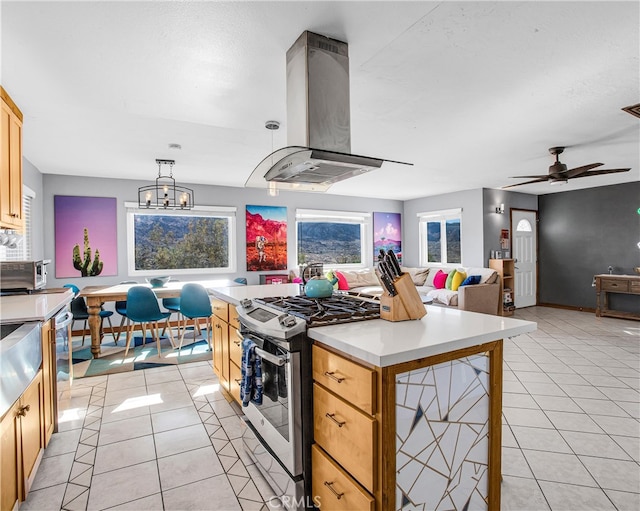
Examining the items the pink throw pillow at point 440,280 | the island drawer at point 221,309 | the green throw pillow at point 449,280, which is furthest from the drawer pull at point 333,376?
the pink throw pillow at point 440,280

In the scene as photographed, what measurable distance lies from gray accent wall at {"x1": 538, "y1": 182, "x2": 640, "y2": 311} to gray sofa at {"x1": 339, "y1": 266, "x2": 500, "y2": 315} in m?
2.17

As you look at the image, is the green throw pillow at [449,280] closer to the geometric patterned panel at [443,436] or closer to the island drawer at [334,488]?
the geometric patterned panel at [443,436]

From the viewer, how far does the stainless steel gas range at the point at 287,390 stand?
65.5 inches

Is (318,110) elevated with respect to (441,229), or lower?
elevated

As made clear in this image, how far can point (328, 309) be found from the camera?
1949mm

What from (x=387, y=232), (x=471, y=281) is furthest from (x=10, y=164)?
(x=387, y=232)

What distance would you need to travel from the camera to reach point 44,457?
225 centimetres

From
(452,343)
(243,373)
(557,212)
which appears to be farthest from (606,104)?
(557,212)

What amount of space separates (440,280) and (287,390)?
562 centimetres

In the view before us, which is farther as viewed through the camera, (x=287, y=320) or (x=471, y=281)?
(x=471, y=281)

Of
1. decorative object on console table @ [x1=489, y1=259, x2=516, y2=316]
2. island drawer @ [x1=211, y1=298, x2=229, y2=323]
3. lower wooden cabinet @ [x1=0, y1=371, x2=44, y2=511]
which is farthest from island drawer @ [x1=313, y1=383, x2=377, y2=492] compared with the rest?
decorative object on console table @ [x1=489, y1=259, x2=516, y2=316]

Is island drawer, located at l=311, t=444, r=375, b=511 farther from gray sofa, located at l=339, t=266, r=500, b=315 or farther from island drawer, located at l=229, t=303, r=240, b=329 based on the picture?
gray sofa, located at l=339, t=266, r=500, b=315

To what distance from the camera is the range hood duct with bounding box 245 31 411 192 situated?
1874mm

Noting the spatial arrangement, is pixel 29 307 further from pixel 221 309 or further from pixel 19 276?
pixel 221 309
